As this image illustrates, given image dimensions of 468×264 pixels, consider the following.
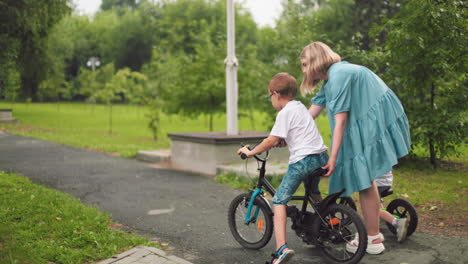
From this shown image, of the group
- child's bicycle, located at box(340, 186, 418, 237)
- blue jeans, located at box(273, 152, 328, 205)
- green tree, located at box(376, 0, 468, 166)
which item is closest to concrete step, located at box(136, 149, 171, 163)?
green tree, located at box(376, 0, 468, 166)

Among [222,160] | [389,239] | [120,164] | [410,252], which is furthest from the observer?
[120,164]

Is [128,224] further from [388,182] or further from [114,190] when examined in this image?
[388,182]

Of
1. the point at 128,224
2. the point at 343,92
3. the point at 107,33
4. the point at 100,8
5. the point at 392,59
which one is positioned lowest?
the point at 128,224

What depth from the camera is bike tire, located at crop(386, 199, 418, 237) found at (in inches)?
178

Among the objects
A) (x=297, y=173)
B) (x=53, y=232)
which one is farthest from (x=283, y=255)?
(x=53, y=232)

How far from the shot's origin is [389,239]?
15.3ft

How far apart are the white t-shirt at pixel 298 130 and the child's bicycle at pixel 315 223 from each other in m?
0.20

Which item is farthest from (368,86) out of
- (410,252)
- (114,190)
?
(114,190)

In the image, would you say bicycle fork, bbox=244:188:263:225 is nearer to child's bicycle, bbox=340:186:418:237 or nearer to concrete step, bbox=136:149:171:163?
child's bicycle, bbox=340:186:418:237

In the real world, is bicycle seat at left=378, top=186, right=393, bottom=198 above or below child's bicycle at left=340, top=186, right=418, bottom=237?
above

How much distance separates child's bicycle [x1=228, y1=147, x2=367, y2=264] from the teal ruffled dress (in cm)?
20

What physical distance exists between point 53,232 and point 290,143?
2.53m

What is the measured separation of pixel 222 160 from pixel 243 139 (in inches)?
22.4

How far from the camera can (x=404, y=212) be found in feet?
15.2
